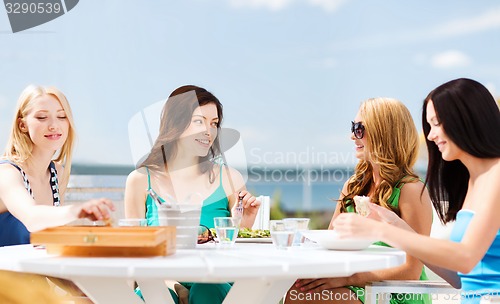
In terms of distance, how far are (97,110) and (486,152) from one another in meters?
25.9

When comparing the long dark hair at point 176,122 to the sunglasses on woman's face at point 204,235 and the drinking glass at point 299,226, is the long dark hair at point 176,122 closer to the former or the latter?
the sunglasses on woman's face at point 204,235

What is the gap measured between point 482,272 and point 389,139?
86cm

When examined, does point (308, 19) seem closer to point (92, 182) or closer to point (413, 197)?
point (92, 182)

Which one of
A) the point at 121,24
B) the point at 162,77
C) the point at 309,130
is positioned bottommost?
the point at 309,130

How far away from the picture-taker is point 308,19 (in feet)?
111

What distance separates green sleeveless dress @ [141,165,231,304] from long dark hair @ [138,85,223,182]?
0.29 feet

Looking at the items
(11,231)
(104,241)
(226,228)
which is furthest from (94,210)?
(11,231)

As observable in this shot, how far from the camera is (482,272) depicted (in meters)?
2.19

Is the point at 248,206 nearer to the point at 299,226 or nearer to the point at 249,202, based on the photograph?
the point at 249,202

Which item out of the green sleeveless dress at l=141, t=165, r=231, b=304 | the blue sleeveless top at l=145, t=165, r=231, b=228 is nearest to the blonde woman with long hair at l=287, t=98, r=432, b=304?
the green sleeveless dress at l=141, t=165, r=231, b=304

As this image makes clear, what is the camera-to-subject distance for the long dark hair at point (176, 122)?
3.31 meters

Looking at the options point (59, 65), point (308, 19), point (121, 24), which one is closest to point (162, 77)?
point (121, 24)

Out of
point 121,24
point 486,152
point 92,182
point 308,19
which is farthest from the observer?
point 308,19

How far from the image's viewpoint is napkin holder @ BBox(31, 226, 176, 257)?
1.75m
